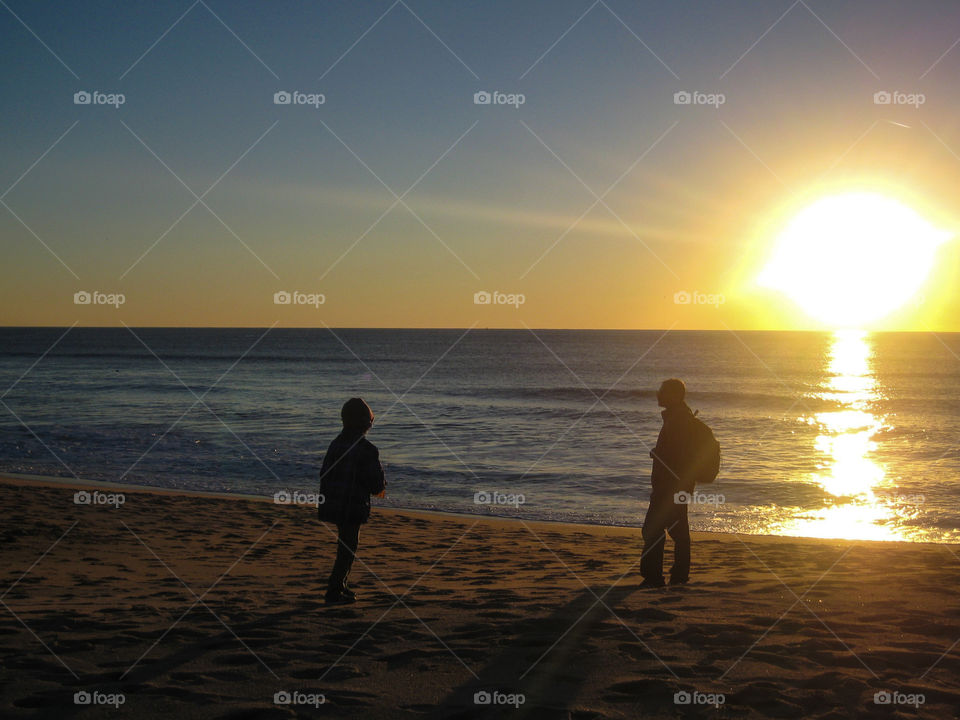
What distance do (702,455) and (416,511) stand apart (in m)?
7.98

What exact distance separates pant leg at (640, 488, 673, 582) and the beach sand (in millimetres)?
281

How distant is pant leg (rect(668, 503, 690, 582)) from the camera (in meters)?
7.23

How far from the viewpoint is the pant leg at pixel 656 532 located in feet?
23.5

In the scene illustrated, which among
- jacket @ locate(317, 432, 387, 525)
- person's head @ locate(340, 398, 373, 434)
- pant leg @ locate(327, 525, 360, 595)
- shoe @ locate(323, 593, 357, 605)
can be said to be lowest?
shoe @ locate(323, 593, 357, 605)

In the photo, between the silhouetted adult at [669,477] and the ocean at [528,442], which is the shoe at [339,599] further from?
the ocean at [528,442]


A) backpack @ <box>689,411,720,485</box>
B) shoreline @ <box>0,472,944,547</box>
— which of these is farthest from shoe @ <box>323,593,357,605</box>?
shoreline @ <box>0,472,944,547</box>

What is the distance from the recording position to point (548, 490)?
16.5m

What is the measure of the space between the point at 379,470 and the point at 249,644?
1.72 metres

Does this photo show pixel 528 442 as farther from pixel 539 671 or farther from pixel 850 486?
pixel 539 671

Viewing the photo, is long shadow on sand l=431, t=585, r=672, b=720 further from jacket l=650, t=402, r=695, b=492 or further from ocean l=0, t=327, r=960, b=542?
ocean l=0, t=327, r=960, b=542

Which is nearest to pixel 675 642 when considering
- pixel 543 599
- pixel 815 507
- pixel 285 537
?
pixel 543 599

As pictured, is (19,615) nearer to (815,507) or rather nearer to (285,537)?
(285,537)

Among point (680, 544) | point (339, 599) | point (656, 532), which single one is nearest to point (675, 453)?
point (656, 532)

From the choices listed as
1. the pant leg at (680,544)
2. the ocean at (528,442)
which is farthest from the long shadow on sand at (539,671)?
the ocean at (528,442)
